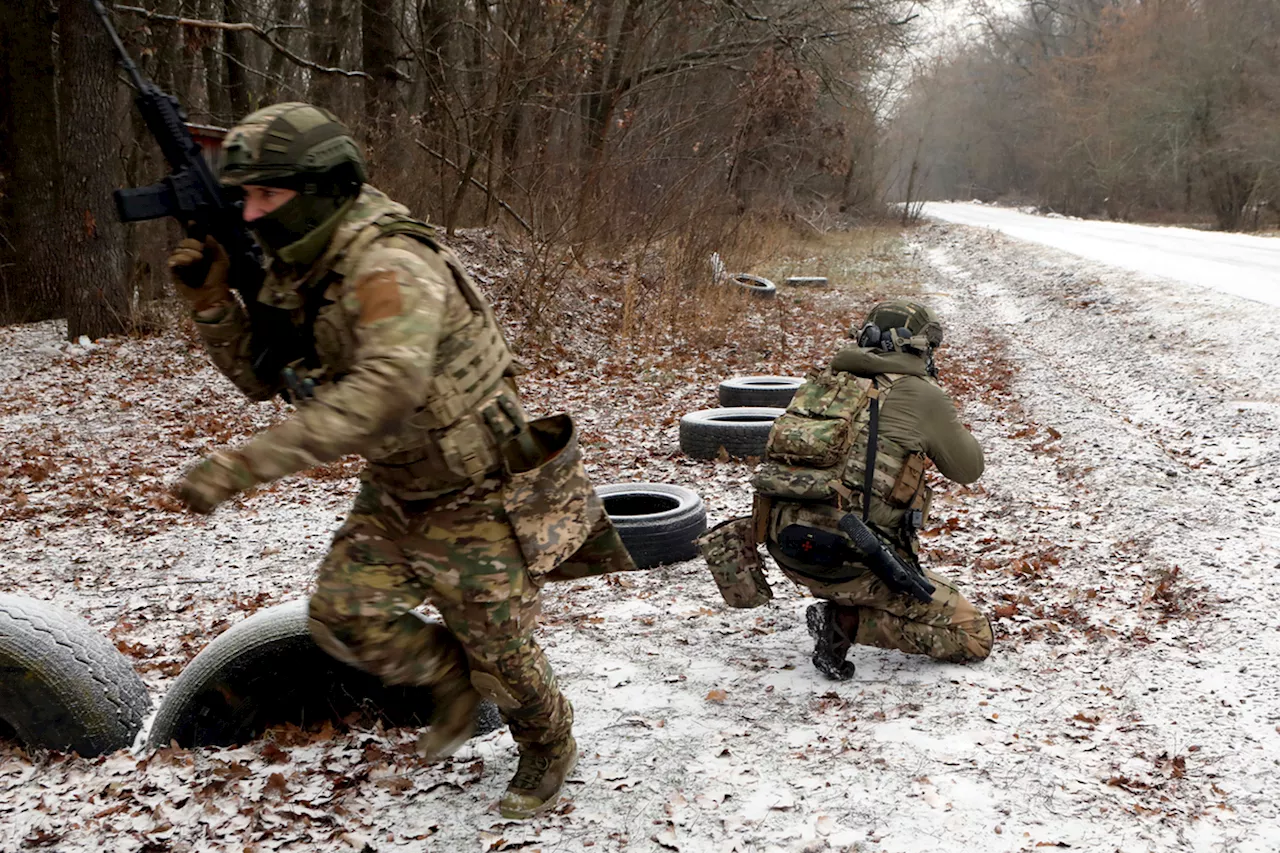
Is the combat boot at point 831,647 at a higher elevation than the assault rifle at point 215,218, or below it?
below

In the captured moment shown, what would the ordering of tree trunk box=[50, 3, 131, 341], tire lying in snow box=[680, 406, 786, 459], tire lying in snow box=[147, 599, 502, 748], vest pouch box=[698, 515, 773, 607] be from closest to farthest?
tire lying in snow box=[147, 599, 502, 748], vest pouch box=[698, 515, 773, 607], tire lying in snow box=[680, 406, 786, 459], tree trunk box=[50, 3, 131, 341]

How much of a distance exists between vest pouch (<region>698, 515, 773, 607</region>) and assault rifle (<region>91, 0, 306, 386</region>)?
210 cm

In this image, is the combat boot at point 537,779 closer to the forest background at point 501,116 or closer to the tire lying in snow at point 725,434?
the tire lying in snow at point 725,434

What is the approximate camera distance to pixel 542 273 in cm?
1155

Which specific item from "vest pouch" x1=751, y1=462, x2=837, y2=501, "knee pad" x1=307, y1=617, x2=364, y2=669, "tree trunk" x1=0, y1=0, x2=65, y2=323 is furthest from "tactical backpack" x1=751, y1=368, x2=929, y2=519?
"tree trunk" x1=0, y1=0, x2=65, y2=323

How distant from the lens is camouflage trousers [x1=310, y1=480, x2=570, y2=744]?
9.46 ft

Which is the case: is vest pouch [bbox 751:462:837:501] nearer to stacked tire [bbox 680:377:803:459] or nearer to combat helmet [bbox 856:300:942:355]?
combat helmet [bbox 856:300:942:355]

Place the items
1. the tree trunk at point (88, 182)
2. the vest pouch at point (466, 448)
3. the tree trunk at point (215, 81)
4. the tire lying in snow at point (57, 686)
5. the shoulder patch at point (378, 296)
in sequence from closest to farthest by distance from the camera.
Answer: the shoulder patch at point (378, 296)
the vest pouch at point (466, 448)
the tire lying in snow at point (57, 686)
the tree trunk at point (88, 182)
the tree trunk at point (215, 81)

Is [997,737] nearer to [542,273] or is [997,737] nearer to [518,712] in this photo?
[518,712]

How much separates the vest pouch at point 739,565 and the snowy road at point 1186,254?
10.2 metres

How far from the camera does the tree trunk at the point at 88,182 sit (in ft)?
37.1

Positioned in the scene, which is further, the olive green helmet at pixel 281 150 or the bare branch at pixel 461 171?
the bare branch at pixel 461 171

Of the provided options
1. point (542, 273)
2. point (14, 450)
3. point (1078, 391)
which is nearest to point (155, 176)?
point (542, 273)

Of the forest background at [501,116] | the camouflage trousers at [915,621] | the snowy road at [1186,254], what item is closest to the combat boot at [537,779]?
the camouflage trousers at [915,621]
